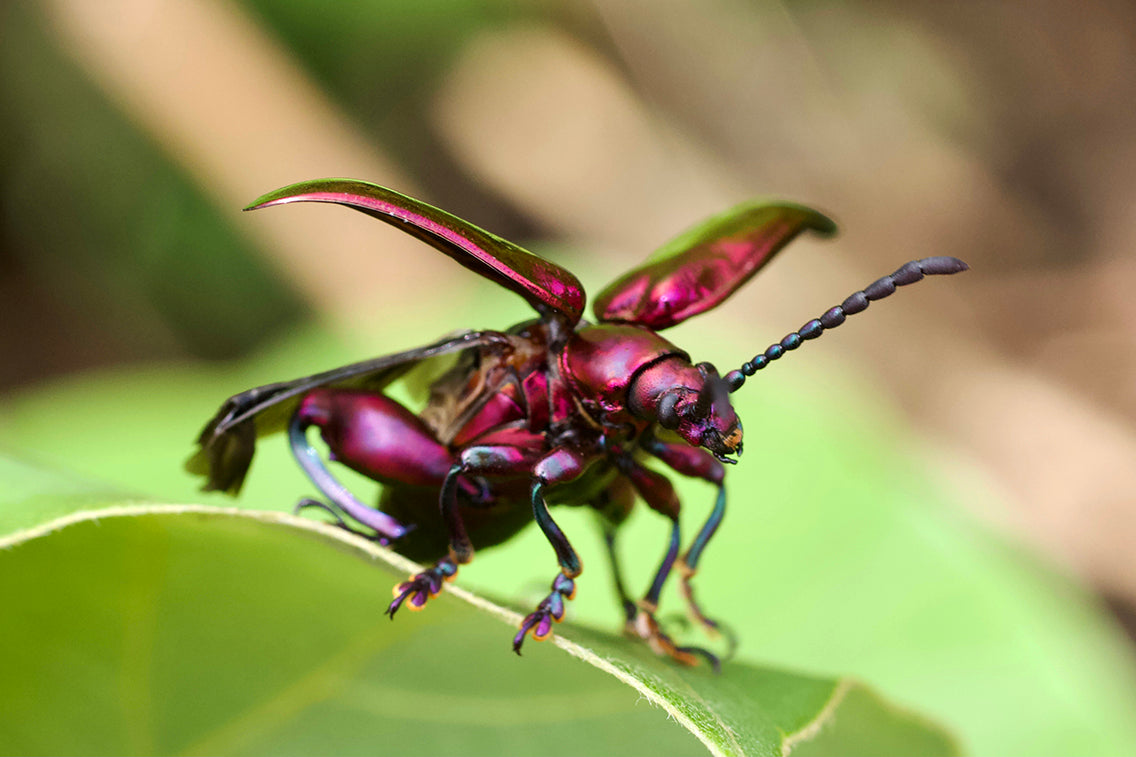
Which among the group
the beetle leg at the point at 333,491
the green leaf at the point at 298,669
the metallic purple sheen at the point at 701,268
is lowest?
the green leaf at the point at 298,669

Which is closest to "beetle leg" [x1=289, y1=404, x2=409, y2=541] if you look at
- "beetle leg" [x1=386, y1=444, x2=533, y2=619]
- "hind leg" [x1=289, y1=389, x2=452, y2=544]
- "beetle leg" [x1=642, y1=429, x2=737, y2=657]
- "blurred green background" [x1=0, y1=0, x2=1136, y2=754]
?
"hind leg" [x1=289, y1=389, x2=452, y2=544]

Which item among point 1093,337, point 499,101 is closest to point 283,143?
point 499,101

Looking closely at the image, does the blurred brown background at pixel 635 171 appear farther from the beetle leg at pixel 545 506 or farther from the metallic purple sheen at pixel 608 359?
the beetle leg at pixel 545 506

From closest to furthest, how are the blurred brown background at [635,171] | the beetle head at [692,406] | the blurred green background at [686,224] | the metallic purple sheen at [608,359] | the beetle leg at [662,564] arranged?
1. the beetle head at [692,406]
2. the metallic purple sheen at [608,359]
3. the beetle leg at [662,564]
4. the blurred green background at [686,224]
5. the blurred brown background at [635,171]

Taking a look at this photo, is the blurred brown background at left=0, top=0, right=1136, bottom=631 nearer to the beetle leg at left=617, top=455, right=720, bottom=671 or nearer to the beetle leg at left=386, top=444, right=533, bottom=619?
the beetle leg at left=617, top=455, right=720, bottom=671

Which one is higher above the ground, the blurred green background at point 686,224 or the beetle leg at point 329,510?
the blurred green background at point 686,224

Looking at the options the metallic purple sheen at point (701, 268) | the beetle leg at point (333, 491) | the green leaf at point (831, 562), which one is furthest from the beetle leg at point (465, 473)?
the green leaf at point (831, 562)

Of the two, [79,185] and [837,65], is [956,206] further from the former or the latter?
[79,185]
